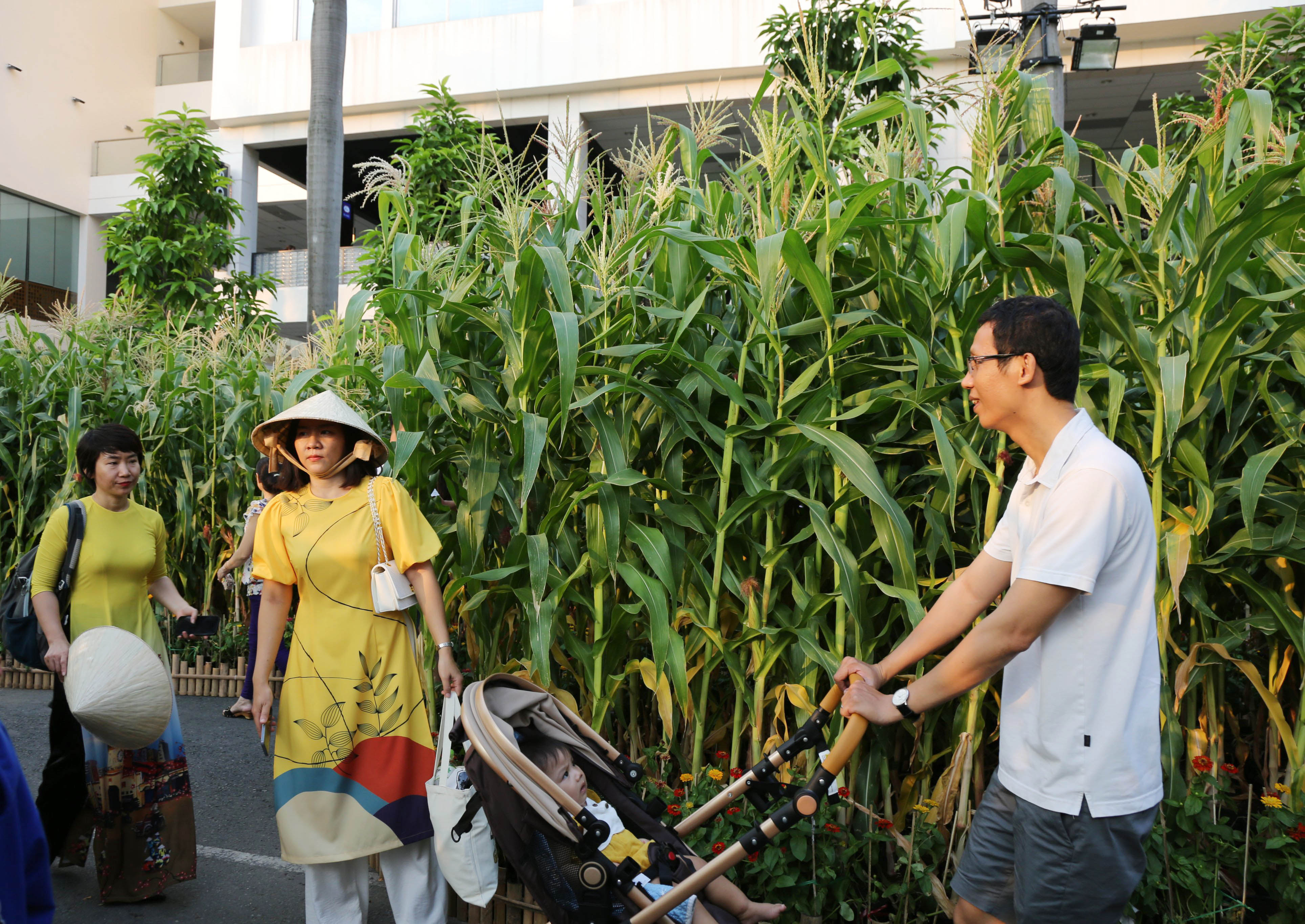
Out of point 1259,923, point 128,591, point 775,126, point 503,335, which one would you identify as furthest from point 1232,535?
point 128,591

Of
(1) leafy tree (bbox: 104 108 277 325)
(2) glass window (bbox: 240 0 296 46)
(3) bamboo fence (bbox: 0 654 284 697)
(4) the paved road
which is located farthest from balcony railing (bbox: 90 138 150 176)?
(4) the paved road

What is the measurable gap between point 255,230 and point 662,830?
64.1 ft

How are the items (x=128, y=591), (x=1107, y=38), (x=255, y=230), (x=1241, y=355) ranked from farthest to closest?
(x=255, y=230) < (x=1107, y=38) < (x=128, y=591) < (x=1241, y=355)

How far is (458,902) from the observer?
3352mm

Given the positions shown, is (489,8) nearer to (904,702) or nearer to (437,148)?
(437,148)

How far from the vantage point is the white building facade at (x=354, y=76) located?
14320 millimetres

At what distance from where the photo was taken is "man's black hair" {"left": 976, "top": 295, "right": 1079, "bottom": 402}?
1.92 meters

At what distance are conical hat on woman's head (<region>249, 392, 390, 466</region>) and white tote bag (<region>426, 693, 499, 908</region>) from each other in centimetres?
96

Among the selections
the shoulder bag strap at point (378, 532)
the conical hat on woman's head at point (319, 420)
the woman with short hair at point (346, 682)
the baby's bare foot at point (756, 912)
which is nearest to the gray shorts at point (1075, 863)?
the baby's bare foot at point (756, 912)

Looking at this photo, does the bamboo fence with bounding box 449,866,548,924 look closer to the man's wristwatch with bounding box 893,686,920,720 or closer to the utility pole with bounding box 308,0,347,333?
the man's wristwatch with bounding box 893,686,920,720

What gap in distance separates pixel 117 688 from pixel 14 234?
20.2 m

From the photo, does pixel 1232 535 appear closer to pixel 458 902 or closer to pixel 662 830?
pixel 662 830

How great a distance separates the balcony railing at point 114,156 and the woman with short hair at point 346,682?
2126cm

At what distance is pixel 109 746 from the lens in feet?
10.7
